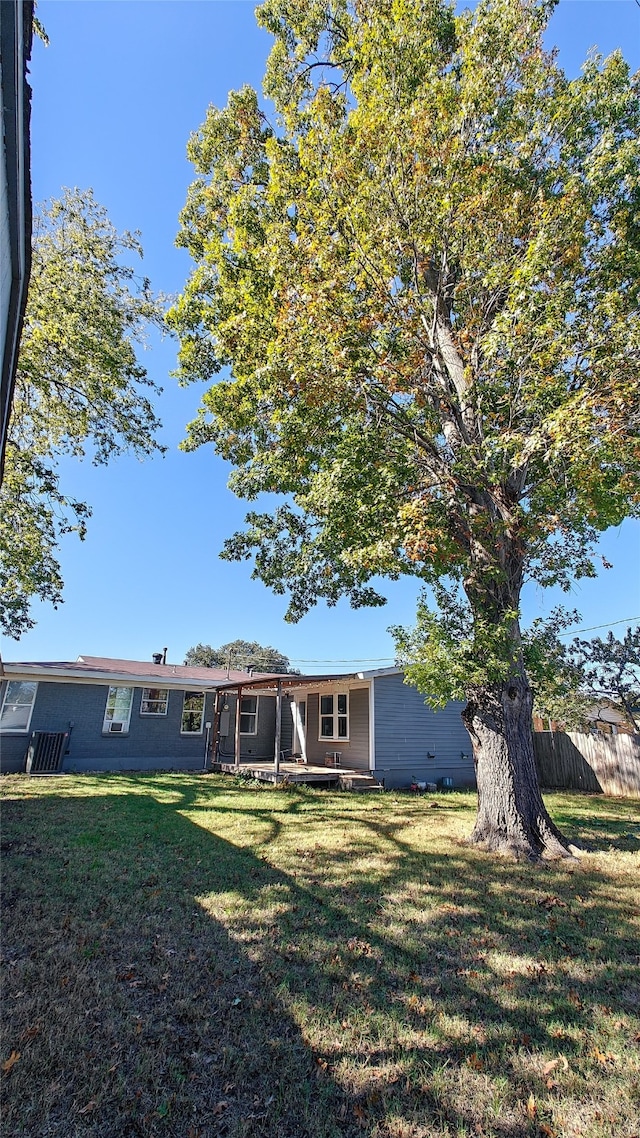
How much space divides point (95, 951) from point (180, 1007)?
→ 3.87ft

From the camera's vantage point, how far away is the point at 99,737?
54.6 feet

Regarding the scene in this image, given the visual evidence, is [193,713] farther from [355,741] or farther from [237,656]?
[237,656]

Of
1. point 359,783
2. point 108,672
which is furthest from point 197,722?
point 359,783

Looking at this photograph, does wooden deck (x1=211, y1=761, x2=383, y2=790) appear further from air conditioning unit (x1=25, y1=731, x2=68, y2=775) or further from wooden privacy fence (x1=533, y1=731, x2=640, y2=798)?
wooden privacy fence (x1=533, y1=731, x2=640, y2=798)

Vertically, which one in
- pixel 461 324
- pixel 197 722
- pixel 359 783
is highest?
pixel 461 324

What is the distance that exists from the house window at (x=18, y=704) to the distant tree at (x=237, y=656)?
4925 cm

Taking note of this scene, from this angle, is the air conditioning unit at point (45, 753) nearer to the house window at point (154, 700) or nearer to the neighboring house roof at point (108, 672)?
the neighboring house roof at point (108, 672)

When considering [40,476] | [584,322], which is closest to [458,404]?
[584,322]

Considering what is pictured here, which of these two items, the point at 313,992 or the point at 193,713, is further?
the point at 193,713

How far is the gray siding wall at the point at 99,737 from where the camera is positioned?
Result: 15.7 m

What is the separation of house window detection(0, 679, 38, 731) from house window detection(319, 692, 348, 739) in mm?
9568

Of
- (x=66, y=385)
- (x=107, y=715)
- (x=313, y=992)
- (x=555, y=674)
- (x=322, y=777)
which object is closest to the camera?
(x=313, y=992)

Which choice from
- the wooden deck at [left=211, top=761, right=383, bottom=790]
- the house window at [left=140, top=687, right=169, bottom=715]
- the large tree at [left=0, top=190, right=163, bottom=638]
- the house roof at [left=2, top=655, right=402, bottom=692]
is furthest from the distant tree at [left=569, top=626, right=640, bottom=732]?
the large tree at [left=0, top=190, right=163, bottom=638]

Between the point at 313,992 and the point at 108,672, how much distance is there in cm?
1474
